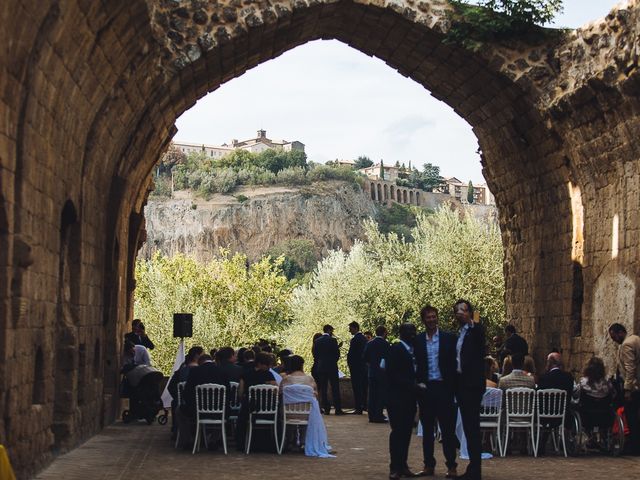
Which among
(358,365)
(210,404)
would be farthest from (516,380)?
(358,365)

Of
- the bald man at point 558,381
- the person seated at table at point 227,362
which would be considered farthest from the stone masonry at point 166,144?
the bald man at point 558,381

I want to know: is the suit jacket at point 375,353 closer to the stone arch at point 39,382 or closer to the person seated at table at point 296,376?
the person seated at table at point 296,376

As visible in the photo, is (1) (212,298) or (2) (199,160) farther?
(2) (199,160)

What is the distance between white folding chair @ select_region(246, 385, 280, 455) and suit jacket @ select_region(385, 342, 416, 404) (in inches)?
114

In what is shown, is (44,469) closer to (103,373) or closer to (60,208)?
(60,208)

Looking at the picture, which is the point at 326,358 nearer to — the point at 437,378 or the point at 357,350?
the point at 357,350

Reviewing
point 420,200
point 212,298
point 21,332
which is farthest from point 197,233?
point 21,332

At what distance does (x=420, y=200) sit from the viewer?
179 m

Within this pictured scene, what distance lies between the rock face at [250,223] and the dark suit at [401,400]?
4494 inches

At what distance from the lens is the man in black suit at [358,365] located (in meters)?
22.0

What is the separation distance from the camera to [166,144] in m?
22.2

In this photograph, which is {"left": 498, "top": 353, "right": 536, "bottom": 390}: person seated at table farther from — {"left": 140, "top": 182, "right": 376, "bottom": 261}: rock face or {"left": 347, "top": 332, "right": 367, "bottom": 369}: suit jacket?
{"left": 140, "top": 182, "right": 376, "bottom": 261}: rock face

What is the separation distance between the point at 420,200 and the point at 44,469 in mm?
167574

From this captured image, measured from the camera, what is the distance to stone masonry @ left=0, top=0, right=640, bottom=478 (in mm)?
11297
